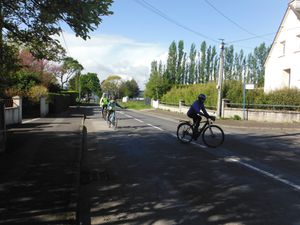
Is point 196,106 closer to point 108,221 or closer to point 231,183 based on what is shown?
point 231,183

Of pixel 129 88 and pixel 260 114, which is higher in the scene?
pixel 129 88

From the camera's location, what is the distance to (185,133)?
13.6 metres

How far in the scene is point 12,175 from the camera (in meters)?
7.37

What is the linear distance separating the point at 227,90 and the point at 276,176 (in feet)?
80.0

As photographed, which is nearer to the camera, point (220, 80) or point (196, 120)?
point (196, 120)

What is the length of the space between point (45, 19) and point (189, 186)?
15.5 ft

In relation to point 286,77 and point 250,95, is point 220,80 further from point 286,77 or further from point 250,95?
point 286,77

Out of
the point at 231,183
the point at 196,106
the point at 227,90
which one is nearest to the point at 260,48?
the point at 227,90

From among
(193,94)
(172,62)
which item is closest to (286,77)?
(193,94)

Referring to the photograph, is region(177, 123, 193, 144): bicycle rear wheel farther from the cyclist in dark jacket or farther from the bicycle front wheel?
the bicycle front wheel

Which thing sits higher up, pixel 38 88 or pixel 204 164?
pixel 38 88

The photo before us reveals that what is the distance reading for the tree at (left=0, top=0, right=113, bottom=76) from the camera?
25.6ft

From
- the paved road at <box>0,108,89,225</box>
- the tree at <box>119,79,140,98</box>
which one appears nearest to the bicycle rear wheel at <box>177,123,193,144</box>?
the paved road at <box>0,108,89,225</box>

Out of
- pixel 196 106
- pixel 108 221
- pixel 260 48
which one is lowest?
pixel 108 221
